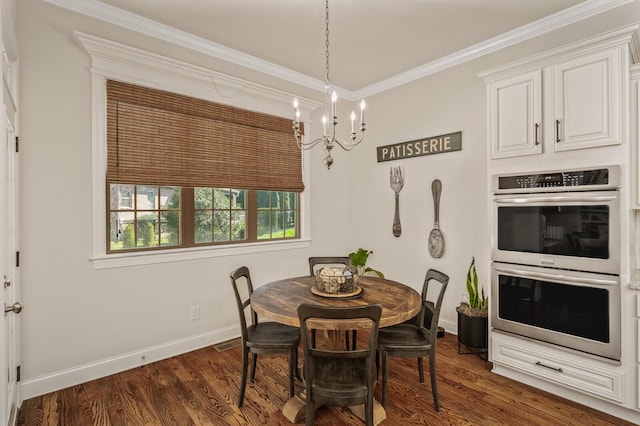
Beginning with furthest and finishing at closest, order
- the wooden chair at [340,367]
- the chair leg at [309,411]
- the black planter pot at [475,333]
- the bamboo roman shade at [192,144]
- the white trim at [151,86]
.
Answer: the black planter pot at [475,333] → the bamboo roman shade at [192,144] → the white trim at [151,86] → the chair leg at [309,411] → the wooden chair at [340,367]

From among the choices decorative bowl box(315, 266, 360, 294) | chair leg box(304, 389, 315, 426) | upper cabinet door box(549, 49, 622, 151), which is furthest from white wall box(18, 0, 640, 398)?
chair leg box(304, 389, 315, 426)

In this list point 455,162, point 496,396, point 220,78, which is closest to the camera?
point 496,396

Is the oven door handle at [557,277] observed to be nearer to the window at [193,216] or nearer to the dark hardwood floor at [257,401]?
the dark hardwood floor at [257,401]

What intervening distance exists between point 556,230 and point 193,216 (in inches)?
120

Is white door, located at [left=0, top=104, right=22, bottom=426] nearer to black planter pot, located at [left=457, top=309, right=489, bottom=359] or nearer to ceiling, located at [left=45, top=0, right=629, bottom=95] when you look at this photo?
ceiling, located at [left=45, top=0, right=629, bottom=95]

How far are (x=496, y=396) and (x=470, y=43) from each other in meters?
3.12

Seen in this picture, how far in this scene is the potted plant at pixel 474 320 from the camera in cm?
307

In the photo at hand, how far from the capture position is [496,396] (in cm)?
247

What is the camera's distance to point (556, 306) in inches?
97.0

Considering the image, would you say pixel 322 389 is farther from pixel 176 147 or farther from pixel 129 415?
pixel 176 147

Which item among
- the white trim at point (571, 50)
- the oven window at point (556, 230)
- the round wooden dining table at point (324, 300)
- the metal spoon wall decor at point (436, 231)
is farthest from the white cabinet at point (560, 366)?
the white trim at point (571, 50)

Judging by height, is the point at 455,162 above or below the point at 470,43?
below

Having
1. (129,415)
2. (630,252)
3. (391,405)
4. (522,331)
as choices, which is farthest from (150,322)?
(630,252)

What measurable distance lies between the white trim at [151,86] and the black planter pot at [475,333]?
82.9 inches
